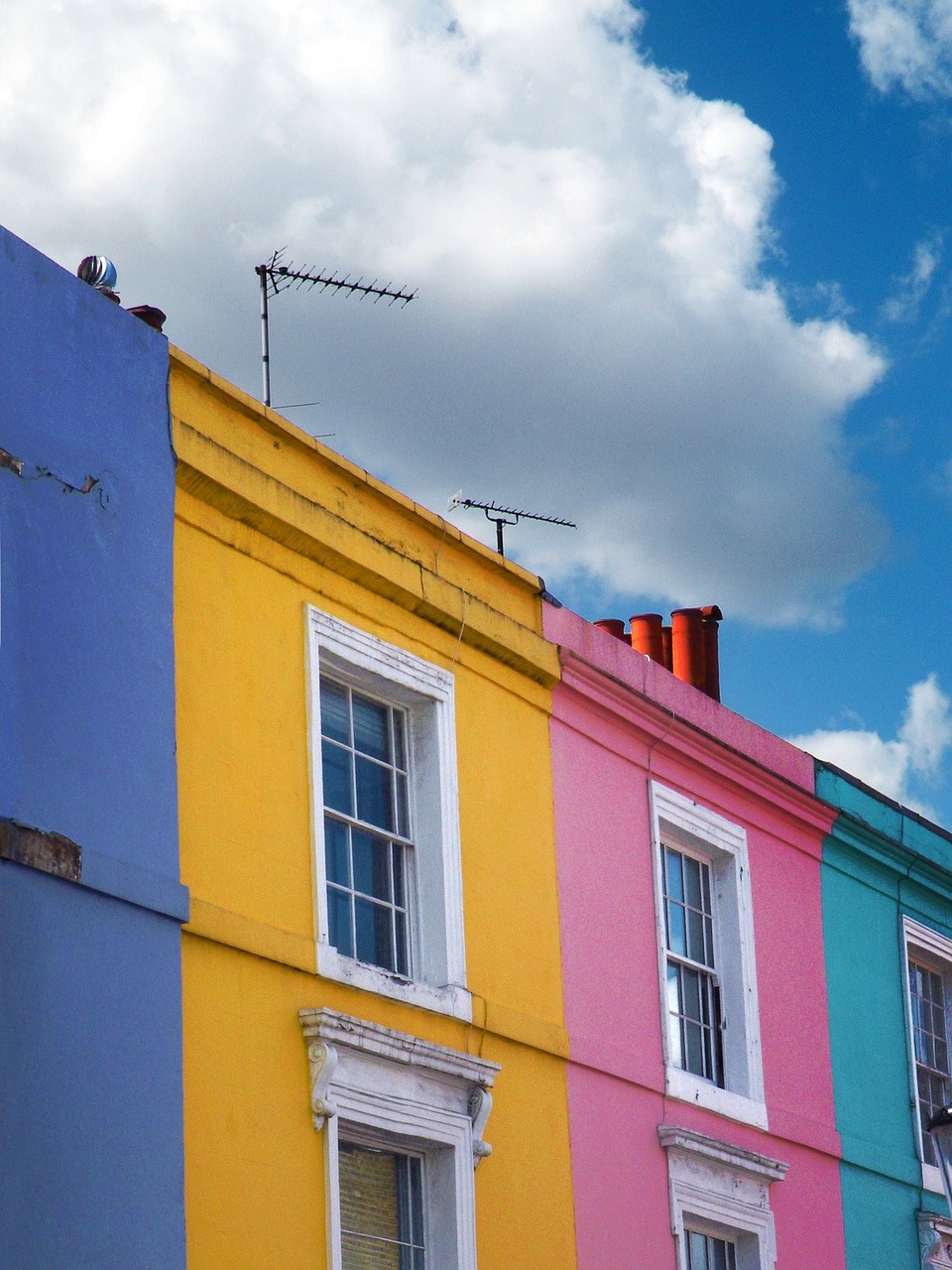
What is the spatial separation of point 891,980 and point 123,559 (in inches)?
309

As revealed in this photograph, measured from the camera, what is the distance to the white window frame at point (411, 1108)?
9805 millimetres

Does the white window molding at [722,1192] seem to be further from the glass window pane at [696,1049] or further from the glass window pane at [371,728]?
the glass window pane at [371,728]

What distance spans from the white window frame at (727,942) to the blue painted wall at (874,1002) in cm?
112

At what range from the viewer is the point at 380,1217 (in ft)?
33.8

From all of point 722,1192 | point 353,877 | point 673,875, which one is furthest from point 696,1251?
point 353,877

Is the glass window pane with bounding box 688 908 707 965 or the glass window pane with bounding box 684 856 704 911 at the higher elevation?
the glass window pane with bounding box 684 856 704 911

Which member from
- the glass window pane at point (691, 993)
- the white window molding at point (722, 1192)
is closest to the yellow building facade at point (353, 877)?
the white window molding at point (722, 1192)

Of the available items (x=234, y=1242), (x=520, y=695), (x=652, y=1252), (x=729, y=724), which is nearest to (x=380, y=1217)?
(x=234, y=1242)

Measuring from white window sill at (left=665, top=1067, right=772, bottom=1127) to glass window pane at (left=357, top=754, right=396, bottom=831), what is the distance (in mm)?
2617

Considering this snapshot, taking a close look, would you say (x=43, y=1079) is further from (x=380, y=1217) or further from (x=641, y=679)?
(x=641, y=679)

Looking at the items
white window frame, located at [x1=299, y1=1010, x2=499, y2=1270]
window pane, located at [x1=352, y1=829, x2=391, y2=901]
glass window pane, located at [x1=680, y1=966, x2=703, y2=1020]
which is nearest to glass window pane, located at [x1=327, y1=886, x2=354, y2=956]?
window pane, located at [x1=352, y1=829, x2=391, y2=901]

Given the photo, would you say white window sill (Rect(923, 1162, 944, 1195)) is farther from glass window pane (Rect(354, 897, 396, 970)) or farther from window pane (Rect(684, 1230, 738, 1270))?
glass window pane (Rect(354, 897, 396, 970))

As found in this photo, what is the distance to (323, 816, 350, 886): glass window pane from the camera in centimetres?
1062

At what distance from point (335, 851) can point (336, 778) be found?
386mm
